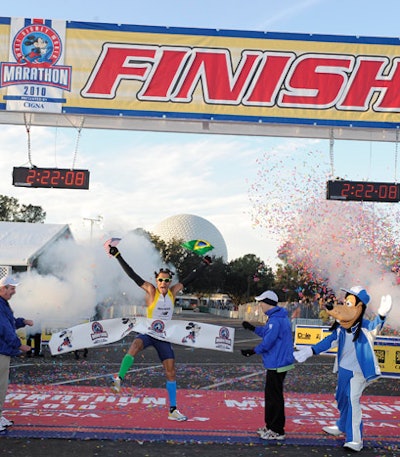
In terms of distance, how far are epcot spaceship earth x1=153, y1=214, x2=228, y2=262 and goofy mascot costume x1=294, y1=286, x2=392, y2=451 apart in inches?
3808

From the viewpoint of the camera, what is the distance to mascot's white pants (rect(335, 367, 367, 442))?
689 cm

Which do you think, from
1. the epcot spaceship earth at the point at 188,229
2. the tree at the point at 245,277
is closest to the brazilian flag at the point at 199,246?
the tree at the point at 245,277

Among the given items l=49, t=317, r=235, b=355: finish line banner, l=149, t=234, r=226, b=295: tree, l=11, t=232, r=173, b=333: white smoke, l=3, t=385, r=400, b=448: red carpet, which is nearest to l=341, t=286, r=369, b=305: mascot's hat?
l=3, t=385, r=400, b=448: red carpet

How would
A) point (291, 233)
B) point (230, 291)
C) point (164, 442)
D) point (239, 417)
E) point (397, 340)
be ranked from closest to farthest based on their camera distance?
point (164, 442) < point (239, 417) < point (397, 340) < point (291, 233) < point (230, 291)

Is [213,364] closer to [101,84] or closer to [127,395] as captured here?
[127,395]

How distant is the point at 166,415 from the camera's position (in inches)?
324

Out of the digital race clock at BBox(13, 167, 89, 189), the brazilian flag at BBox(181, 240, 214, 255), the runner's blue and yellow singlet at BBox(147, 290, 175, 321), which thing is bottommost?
the runner's blue and yellow singlet at BBox(147, 290, 175, 321)

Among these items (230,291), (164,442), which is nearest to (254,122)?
(164,442)

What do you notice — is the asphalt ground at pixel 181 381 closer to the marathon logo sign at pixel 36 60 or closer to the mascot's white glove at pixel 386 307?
the mascot's white glove at pixel 386 307

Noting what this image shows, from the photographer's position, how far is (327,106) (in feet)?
37.7

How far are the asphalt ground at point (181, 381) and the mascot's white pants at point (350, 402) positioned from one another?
24cm

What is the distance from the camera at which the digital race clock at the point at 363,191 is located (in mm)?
11633

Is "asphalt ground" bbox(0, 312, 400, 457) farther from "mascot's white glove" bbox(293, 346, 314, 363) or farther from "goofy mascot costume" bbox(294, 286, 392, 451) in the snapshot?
"mascot's white glove" bbox(293, 346, 314, 363)

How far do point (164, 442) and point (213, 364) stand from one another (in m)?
9.41
